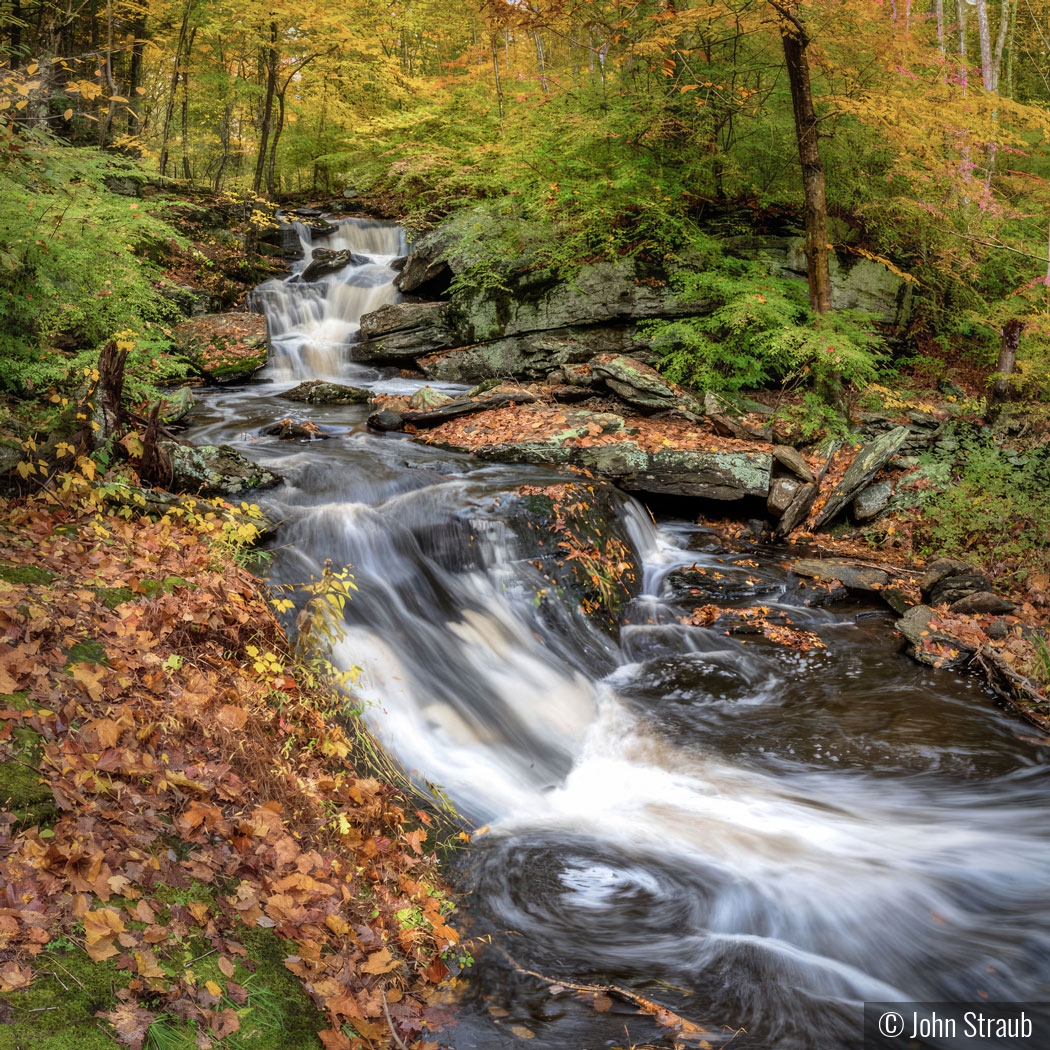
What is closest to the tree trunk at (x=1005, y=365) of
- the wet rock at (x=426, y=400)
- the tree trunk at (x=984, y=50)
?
the tree trunk at (x=984, y=50)

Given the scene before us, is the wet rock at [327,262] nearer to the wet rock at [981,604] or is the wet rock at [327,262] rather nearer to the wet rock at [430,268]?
the wet rock at [430,268]

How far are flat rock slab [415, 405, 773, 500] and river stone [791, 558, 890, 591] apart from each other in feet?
4.49

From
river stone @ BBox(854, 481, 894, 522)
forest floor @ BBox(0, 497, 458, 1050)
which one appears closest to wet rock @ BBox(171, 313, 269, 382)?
forest floor @ BBox(0, 497, 458, 1050)

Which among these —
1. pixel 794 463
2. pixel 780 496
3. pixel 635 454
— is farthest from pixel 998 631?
pixel 635 454

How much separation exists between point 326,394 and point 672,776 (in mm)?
8980

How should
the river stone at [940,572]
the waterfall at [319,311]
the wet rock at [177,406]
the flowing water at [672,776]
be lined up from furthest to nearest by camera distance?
1. the waterfall at [319,311]
2. the wet rock at [177,406]
3. the river stone at [940,572]
4. the flowing water at [672,776]

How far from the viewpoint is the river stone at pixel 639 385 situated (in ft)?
37.3

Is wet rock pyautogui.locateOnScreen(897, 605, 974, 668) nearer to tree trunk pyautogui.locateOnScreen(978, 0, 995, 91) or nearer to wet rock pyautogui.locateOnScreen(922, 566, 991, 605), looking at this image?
wet rock pyautogui.locateOnScreen(922, 566, 991, 605)

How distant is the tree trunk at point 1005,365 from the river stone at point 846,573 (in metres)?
4.43

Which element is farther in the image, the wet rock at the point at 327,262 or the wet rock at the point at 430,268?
the wet rock at the point at 327,262

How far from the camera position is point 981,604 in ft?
25.9

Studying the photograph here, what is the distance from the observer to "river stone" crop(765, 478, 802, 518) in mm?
9836

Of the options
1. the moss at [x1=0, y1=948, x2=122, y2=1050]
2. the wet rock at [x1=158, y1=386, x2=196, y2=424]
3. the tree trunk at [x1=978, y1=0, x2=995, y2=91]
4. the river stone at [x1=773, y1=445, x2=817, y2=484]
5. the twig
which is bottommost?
the twig

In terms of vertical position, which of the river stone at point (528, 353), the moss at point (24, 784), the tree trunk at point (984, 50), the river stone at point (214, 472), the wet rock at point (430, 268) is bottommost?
the moss at point (24, 784)
